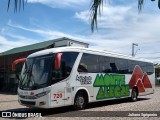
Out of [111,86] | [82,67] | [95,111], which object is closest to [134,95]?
[111,86]

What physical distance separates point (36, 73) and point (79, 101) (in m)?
2.46

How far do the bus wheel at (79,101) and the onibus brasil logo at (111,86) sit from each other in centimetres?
118

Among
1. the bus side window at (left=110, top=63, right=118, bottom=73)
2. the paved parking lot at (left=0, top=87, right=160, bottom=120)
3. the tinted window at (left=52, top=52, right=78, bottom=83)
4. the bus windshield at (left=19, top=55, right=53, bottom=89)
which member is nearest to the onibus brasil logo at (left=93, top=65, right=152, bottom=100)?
the bus side window at (left=110, top=63, right=118, bottom=73)

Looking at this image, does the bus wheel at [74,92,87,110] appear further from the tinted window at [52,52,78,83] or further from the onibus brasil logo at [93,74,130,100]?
the tinted window at [52,52,78,83]

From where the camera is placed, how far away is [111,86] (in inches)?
666

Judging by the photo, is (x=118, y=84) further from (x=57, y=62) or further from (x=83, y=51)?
(x=57, y=62)

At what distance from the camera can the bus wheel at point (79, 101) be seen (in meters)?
14.1

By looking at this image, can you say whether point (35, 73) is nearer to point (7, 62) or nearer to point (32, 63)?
point (32, 63)

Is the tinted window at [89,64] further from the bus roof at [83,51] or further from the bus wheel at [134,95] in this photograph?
the bus wheel at [134,95]

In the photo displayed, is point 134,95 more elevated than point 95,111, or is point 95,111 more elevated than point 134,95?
point 134,95

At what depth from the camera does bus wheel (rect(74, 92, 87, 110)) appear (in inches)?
554

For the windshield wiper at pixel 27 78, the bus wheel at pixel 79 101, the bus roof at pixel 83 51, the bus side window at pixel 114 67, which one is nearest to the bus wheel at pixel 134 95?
the bus roof at pixel 83 51

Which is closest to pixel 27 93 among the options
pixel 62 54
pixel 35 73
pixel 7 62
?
pixel 35 73

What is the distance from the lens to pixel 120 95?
17.9 m
